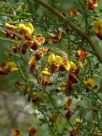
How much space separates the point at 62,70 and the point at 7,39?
0.77ft

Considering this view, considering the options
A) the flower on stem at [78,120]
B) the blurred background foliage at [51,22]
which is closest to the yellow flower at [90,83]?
the blurred background foliage at [51,22]

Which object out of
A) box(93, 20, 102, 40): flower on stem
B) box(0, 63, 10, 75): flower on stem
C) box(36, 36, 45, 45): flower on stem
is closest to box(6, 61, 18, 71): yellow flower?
box(0, 63, 10, 75): flower on stem

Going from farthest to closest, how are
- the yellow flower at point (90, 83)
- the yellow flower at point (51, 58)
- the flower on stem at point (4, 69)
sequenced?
the yellow flower at point (90, 83), the flower on stem at point (4, 69), the yellow flower at point (51, 58)

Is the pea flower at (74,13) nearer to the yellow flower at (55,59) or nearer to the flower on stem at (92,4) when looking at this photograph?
the flower on stem at (92,4)

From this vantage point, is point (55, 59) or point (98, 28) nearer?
point (55, 59)

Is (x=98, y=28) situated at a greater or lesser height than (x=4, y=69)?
greater

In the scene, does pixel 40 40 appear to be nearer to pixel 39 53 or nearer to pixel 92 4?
pixel 39 53

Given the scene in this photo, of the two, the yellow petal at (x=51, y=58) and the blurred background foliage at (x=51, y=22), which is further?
the blurred background foliage at (x=51, y=22)

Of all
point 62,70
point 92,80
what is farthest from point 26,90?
point 62,70

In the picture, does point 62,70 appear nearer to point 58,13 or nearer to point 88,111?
point 58,13

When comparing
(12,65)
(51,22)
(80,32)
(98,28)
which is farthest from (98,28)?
(12,65)

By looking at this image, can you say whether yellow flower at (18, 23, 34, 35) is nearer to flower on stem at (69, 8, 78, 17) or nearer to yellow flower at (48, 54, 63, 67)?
yellow flower at (48, 54, 63, 67)

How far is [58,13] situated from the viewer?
1.95m

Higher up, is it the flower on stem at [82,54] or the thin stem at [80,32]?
the thin stem at [80,32]
